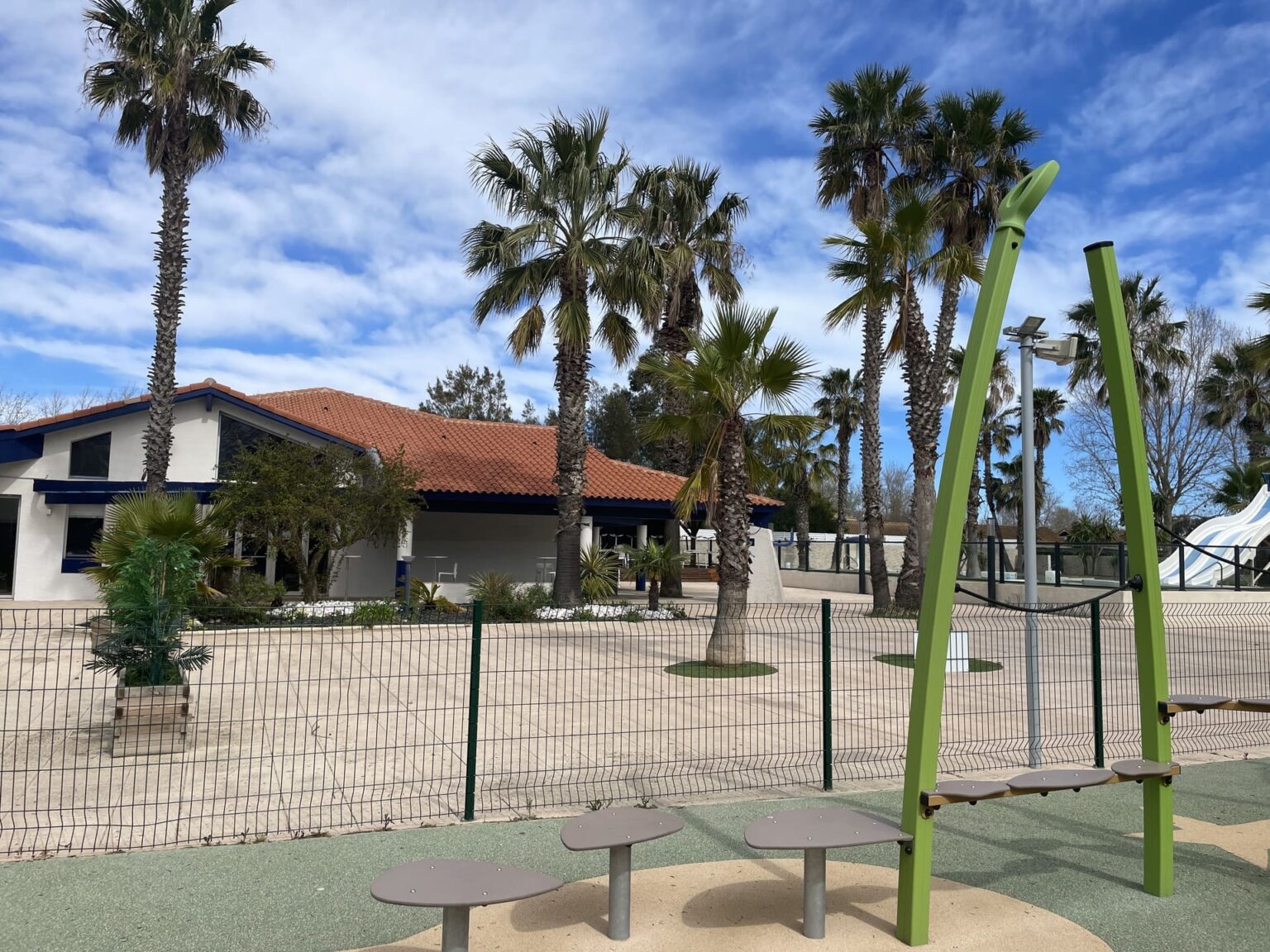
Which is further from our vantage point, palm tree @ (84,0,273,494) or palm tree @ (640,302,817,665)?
palm tree @ (84,0,273,494)

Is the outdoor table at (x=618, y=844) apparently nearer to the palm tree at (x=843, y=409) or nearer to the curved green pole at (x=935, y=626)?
the curved green pole at (x=935, y=626)

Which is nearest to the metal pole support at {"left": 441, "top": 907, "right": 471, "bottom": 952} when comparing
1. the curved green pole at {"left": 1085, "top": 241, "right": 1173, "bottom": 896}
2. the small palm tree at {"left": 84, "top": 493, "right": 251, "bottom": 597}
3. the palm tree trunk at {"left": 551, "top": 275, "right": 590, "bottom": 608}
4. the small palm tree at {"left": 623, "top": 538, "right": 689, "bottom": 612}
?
the curved green pole at {"left": 1085, "top": 241, "right": 1173, "bottom": 896}

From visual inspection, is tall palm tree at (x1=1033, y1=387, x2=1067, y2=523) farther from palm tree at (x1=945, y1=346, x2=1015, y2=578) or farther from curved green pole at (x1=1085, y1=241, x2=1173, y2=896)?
curved green pole at (x1=1085, y1=241, x2=1173, y2=896)

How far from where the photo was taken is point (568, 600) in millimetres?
19828

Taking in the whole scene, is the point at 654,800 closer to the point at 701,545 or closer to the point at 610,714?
the point at 610,714

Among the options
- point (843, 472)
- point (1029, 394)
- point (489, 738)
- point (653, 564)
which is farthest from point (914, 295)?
Result: point (843, 472)

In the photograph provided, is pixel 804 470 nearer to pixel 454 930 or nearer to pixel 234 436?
pixel 234 436

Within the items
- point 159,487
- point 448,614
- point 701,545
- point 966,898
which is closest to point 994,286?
point 966,898

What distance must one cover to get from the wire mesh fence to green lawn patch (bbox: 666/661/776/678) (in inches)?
3.0

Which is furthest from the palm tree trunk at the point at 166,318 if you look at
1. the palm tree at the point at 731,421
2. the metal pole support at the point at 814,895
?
the metal pole support at the point at 814,895

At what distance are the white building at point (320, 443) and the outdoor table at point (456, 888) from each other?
18.1 m

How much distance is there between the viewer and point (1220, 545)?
24.3 m

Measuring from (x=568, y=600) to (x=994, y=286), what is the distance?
16.3 meters

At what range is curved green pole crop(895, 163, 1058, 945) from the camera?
396 cm
